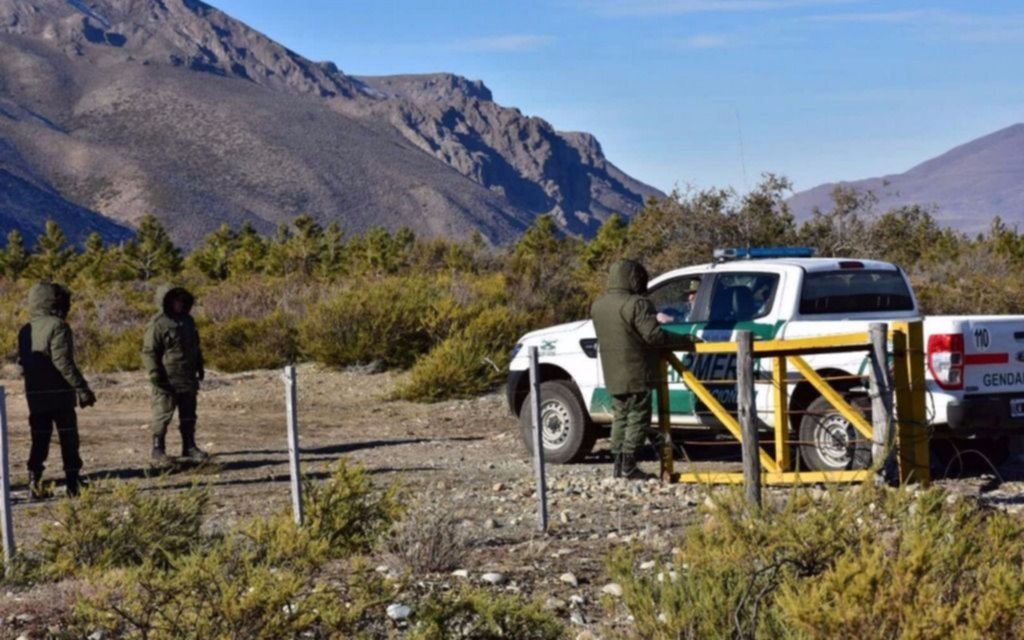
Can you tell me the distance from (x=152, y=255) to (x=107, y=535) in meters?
74.1

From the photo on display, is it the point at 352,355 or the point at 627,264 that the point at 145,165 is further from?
the point at 627,264

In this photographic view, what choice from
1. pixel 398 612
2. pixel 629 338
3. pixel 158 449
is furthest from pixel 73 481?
pixel 398 612

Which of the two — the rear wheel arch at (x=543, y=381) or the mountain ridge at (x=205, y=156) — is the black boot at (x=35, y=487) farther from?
the mountain ridge at (x=205, y=156)

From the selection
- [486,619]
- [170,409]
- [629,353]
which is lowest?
[486,619]

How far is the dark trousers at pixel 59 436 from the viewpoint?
41.0 ft

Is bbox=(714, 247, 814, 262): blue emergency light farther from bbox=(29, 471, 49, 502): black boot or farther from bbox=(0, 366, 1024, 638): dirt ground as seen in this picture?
bbox=(29, 471, 49, 502): black boot

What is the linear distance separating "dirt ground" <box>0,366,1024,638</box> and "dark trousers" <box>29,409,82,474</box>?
41cm

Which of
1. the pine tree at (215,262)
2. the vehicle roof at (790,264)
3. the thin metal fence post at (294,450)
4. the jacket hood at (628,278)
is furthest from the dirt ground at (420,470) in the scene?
the pine tree at (215,262)

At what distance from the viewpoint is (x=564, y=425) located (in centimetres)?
1347

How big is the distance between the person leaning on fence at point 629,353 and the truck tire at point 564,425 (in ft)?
5.21

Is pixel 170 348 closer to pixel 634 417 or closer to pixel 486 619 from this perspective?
pixel 634 417

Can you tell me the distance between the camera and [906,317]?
41.0 ft

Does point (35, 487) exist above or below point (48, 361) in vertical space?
below

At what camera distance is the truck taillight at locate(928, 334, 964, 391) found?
10875 mm
